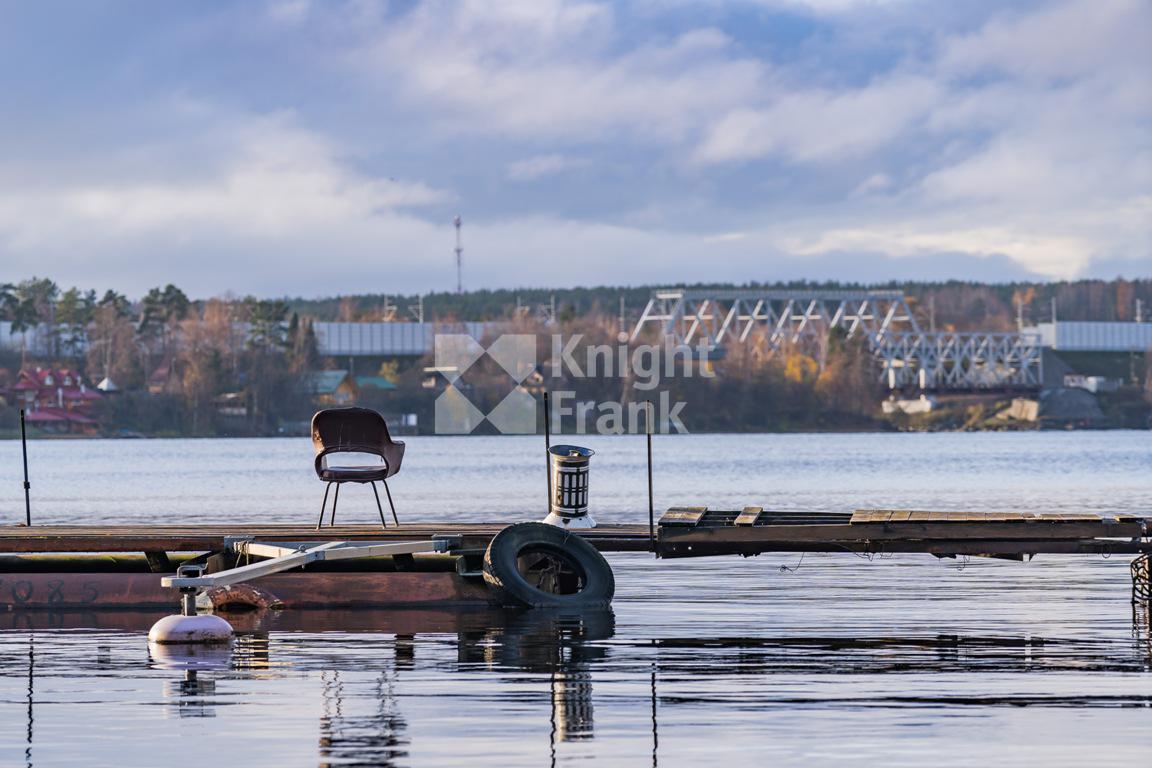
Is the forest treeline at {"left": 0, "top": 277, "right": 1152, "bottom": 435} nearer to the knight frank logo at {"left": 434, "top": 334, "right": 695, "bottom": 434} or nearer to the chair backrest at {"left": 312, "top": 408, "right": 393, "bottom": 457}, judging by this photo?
the knight frank logo at {"left": 434, "top": 334, "right": 695, "bottom": 434}

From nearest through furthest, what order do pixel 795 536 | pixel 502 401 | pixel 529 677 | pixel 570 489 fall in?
pixel 529 677 < pixel 795 536 < pixel 570 489 < pixel 502 401

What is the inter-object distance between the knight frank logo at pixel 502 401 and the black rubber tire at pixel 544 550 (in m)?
115

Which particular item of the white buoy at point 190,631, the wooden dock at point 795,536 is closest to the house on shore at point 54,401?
the wooden dock at point 795,536

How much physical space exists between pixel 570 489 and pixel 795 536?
93.3 inches

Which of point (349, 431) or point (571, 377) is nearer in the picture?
point (349, 431)

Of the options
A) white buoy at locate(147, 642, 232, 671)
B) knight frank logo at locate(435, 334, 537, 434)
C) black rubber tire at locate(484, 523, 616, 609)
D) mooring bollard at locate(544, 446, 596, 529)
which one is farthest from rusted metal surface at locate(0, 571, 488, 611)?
knight frank logo at locate(435, 334, 537, 434)

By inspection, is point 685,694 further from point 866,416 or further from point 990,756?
point 866,416

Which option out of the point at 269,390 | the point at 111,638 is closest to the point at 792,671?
the point at 111,638

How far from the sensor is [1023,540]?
16.5 meters

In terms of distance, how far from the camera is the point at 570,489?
1792 centimetres


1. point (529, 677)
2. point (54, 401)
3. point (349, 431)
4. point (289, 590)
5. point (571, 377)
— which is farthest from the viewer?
point (54, 401)

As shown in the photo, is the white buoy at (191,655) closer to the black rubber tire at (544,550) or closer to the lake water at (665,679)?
the lake water at (665,679)

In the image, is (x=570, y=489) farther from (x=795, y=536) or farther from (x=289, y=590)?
(x=289, y=590)

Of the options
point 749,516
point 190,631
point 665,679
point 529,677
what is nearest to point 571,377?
point 749,516
